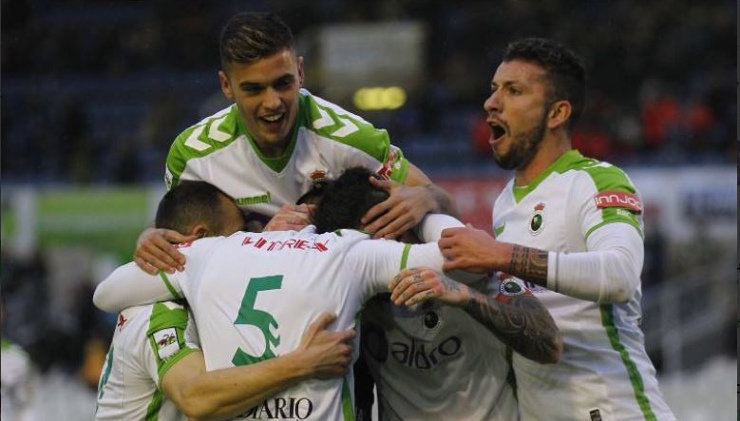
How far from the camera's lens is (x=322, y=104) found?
600 centimetres

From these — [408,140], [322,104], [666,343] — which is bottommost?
[666,343]

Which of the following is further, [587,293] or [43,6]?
[43,6]

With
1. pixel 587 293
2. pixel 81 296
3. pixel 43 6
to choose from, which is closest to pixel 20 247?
pixel 81 296

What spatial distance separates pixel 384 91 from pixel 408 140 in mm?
1575

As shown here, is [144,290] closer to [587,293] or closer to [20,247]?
[587,293]

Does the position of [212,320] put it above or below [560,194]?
below

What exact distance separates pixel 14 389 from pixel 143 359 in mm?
3875

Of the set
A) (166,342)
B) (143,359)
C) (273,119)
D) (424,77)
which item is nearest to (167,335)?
(166,342)

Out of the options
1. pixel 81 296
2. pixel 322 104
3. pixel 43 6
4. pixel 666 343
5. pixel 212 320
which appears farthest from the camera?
pixel 43 6

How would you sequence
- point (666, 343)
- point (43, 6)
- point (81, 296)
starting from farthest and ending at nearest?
point (43, 6)
point (81, 296)
point (666, 343)

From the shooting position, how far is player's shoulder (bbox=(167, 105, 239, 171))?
19.5ft

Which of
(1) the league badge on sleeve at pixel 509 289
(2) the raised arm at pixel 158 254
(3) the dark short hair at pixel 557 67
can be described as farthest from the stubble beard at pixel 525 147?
(2) the raised arm at pixel 158 254

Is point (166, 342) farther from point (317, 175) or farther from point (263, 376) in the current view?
point (317, 175)

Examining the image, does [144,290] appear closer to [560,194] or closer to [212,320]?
[212,320]
